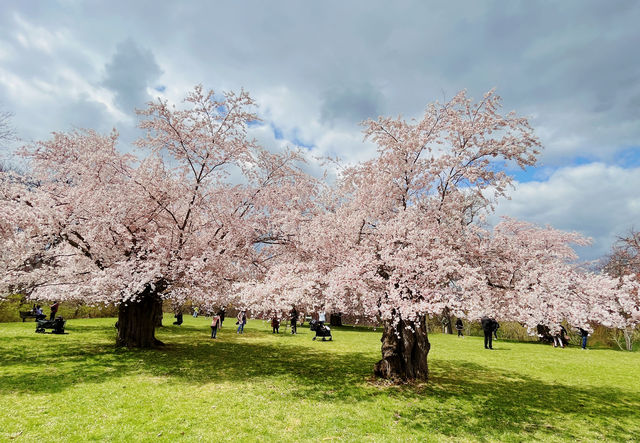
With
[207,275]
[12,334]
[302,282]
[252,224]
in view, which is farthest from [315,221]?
[12,334]

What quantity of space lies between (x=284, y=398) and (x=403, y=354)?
178 inches

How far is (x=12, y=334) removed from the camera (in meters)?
17.5

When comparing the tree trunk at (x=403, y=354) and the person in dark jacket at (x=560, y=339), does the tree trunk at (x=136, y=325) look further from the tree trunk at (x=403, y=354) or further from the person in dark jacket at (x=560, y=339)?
the person in dark jacket at (x=560, y=339)

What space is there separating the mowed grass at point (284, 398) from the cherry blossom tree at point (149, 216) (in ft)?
8.59

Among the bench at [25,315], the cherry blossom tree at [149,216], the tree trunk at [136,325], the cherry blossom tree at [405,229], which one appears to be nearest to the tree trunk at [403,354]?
the cherry blossom tree at [405,229]

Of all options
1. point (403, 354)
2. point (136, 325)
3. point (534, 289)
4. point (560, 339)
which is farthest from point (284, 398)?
point (560, 339)

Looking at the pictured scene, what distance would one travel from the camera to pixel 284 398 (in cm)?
962

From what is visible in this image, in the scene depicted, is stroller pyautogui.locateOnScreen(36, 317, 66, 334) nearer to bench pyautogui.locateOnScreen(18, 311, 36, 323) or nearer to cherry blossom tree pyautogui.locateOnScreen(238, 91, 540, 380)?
bench pyautogui.locateOnScreen(18, 311, 36, 323)

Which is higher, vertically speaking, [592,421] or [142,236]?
[142,236]

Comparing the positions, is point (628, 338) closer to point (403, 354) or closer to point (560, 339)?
point (560, 339)

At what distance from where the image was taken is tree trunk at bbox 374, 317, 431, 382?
38.0 feet

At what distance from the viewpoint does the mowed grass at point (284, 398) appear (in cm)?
746

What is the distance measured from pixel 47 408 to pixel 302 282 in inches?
286

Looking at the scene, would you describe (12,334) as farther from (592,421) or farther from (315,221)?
(592,421)
